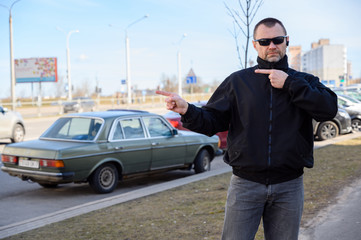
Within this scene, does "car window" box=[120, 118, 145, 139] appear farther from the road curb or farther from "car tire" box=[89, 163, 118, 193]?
the road curb

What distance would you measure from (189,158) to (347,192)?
3.74 metres

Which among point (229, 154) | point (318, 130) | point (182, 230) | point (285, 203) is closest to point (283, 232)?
point (285, 203)

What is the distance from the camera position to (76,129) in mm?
8453

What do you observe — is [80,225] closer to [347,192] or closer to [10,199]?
[10,199]

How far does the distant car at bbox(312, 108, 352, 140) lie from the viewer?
16016 mm

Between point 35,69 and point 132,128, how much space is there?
2216 inches

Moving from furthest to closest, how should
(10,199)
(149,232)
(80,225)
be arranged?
(10,199), (80,225), (149,232)

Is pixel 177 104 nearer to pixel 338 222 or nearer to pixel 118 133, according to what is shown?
pixel 338 222

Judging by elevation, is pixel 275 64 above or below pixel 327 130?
above

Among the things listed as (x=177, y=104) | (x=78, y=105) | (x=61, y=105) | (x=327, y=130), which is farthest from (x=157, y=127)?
(x=78, y=105)

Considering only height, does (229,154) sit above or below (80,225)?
above

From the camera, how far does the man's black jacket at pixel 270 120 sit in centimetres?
276

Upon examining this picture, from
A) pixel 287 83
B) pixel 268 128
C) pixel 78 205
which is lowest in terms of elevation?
pixel 78 205

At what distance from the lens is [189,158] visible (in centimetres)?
980
